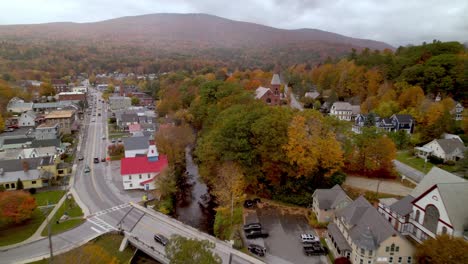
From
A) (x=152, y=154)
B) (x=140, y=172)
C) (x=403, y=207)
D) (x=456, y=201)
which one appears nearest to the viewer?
(x=456, y=201)

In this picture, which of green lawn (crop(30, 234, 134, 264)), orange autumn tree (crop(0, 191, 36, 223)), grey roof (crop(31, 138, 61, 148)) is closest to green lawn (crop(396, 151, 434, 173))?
green lawn (crop(30, 234, 134, 264))

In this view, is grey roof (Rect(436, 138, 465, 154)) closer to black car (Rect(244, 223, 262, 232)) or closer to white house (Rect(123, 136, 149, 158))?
black car (Rect(244, 223, 262, 232))

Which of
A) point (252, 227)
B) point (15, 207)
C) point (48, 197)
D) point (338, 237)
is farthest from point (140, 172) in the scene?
point (338, 237)

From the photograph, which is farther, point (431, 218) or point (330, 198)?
point (330, 198)

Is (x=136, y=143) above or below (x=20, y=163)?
above

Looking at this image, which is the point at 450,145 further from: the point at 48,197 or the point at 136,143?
the point at 48,197

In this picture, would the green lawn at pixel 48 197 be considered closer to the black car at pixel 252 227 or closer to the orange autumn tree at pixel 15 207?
the orange autumn tree at pixel 15 207

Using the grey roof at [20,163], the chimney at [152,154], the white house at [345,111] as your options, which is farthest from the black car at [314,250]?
the white house at [345,111]

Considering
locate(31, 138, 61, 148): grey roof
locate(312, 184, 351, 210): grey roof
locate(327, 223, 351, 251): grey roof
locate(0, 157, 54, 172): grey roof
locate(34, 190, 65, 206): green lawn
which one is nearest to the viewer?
locate(327, 223, 351, 251): grey roof
